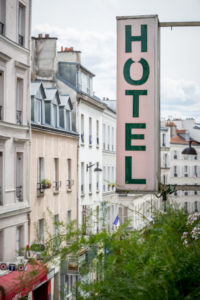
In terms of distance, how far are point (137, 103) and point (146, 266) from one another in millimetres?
4432

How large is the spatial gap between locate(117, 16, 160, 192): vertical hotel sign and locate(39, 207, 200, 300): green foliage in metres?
1.42

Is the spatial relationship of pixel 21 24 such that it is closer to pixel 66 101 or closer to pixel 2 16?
pixel 2 16

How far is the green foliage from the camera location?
5031 millimetres

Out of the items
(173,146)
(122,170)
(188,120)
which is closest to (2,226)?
(122,170)

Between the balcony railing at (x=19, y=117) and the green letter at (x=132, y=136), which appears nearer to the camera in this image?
the green letter at (x=132, y=136)

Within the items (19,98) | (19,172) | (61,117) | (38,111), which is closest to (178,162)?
(61,117)

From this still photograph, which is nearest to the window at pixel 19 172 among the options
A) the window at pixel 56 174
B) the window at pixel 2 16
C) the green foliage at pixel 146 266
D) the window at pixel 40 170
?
the window at pixel 40 170

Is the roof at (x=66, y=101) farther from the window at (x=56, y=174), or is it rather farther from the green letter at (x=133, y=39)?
the green letter at (x=133, y=39)

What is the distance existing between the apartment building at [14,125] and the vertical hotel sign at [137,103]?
14386mm

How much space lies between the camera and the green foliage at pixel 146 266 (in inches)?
198

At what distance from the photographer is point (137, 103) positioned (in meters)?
9.54

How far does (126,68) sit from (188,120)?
81844 millimetres

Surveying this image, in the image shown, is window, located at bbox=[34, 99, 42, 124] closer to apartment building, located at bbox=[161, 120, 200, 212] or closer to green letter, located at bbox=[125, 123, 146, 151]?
green letter, located at bbox=[125, 123, 146, 151]

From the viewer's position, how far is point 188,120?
9031 cm
